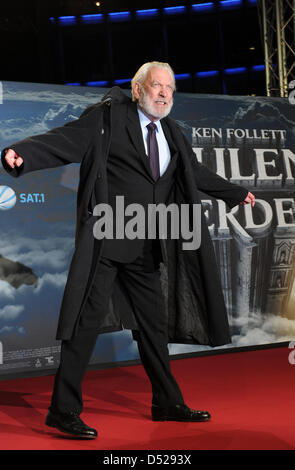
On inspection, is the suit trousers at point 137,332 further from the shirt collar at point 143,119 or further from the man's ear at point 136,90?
the man's ear at point 136,90

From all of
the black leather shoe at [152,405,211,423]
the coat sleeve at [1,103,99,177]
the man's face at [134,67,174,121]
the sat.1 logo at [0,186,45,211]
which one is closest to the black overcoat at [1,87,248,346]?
the coat sleeve at [1,103,99,177]

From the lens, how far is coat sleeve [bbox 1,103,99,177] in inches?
88.4

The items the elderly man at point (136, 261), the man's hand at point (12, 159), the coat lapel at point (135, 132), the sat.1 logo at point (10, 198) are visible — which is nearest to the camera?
the man's hand at point (12, 159)

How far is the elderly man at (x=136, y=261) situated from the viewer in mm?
2484

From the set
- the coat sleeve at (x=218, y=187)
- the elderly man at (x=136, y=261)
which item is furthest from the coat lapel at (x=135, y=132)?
the coat sleeve at (x=218, y=187)

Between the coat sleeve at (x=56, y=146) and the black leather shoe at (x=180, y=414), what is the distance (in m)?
1.16

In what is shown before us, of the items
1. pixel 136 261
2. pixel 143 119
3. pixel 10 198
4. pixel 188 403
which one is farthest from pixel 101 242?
pixel 10 198

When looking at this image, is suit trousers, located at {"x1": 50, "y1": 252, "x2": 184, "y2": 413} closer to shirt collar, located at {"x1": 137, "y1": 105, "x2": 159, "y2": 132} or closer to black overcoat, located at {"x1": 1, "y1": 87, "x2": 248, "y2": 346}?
black overcoat, located at {"x1": 1, "y1": 87, "x2": 248, "y2": 346}

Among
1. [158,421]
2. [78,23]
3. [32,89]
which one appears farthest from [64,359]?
[78,23]

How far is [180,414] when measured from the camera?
2629mm

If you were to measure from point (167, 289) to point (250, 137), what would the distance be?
194 centimetres

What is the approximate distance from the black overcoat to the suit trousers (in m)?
0.06

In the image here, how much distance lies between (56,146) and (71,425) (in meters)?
1.12
